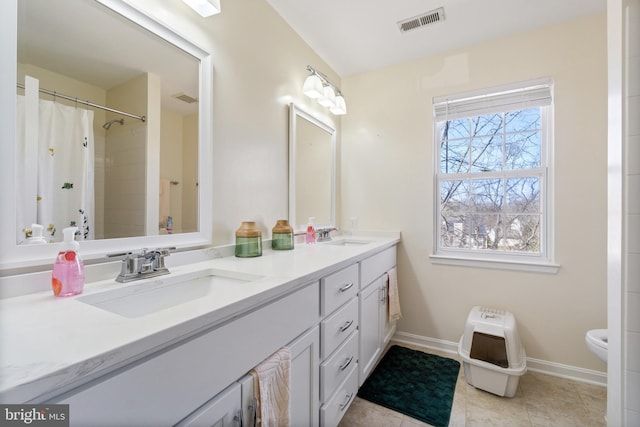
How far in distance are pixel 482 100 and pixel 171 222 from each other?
2356 millimetres

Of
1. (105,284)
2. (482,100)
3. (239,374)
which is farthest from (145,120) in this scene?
(482,100)

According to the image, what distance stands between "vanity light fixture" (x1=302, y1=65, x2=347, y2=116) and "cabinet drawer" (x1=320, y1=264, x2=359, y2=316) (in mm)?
1356

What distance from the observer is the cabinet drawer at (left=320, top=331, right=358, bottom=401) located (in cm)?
118

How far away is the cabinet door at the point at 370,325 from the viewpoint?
1.61 metres

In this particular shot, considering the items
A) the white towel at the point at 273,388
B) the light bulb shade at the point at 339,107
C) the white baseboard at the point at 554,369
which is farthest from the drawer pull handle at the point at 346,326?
the light bulb shade at the point at 339,107

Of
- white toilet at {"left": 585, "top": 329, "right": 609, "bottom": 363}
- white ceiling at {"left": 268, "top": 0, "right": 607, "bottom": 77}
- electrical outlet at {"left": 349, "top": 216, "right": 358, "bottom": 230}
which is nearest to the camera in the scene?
white toilet at {"left": 585, "top": 329, "right": 609, "bottom": 363}

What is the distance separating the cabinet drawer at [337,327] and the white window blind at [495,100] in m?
1.76

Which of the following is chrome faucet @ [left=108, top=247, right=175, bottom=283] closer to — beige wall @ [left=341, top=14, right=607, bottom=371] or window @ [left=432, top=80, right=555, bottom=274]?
beige wall @ [left=341, top=14, right=607, bottom=371]

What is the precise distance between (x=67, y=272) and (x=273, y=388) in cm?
69

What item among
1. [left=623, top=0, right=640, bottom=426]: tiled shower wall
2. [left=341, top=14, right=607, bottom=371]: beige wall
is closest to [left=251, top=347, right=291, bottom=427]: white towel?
[left=623, top=0, right=640, bottom=426]: tiled shower wall

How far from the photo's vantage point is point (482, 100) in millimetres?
2150

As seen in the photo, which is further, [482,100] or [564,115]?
[482,100]

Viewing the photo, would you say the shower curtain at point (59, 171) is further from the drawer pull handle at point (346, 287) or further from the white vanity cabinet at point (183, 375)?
the drawer pull handle at point (346, 287)

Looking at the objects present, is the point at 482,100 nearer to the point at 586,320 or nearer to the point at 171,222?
the point at 586,320
